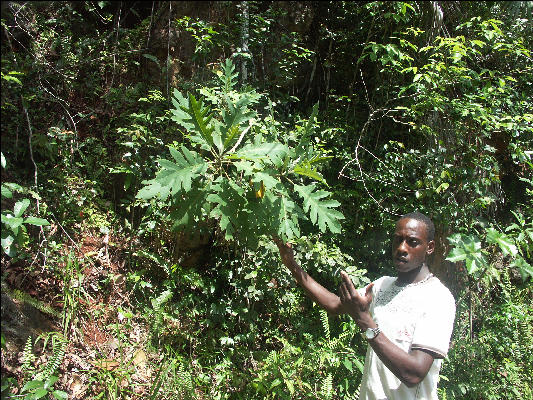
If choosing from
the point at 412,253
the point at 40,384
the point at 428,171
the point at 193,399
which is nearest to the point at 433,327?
the point at 412,253

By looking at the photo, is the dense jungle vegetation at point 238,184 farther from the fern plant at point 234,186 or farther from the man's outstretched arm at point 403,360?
the man's outstretched arm at point 403,360

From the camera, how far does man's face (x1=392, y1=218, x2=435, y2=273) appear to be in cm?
260

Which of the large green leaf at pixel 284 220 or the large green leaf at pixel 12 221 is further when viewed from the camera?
the large green leaf at pixel 284 220

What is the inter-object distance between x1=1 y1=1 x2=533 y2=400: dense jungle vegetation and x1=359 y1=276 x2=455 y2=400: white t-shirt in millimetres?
810

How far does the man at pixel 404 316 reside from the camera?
219 cm

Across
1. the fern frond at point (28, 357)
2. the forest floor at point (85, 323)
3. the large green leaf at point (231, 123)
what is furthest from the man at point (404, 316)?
the fern frond at point (28, 357)

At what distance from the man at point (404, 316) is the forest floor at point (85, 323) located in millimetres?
1770

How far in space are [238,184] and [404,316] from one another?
50.8 inches

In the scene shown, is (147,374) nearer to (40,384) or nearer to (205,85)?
(40,384)

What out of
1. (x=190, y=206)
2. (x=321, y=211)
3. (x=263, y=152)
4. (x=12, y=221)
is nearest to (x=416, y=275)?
(x=321, y=211)

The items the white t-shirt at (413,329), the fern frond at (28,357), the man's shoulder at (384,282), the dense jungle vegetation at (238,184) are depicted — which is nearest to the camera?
the white t-shirt at (413,329)

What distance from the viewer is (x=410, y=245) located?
2619 mm

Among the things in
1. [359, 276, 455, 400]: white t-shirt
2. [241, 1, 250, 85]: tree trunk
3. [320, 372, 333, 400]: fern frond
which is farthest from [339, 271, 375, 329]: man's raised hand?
[241, 1, 250, 85]: tree trunk

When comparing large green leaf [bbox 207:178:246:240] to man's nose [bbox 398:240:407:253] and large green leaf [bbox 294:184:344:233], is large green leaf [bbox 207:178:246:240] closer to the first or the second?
large green leaf [bbox 294:184:344:233]
